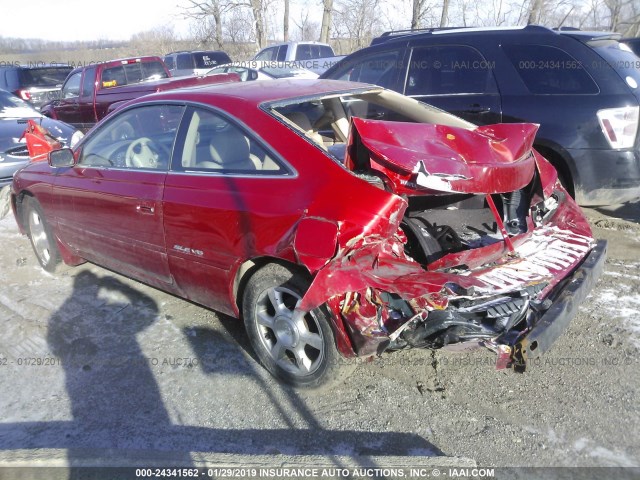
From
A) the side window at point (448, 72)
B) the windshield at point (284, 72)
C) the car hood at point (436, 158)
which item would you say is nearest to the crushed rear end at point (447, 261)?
the car hood at point (436, 158)

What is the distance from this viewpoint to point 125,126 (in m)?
4.25

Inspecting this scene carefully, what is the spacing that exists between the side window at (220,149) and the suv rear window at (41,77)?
12.9 metres

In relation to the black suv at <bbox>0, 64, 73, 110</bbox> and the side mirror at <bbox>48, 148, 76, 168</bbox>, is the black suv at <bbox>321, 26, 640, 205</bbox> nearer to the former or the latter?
the side mirror at <bbox>48, 148, 76, 168</bbox>

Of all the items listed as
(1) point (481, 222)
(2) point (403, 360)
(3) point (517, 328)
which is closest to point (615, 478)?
(3) point (517, 328)

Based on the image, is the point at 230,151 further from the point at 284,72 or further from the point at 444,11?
the point at 444,11

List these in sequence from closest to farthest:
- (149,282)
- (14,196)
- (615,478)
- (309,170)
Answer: (615,478) → (309,170) → (149,282) → (14,196)

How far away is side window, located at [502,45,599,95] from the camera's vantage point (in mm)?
5082

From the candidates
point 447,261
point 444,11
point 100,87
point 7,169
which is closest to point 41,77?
point 100,87

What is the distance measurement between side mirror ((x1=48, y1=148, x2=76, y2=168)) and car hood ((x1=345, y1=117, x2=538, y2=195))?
251 centimetres

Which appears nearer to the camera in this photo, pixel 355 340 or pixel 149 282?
pixel 355 340

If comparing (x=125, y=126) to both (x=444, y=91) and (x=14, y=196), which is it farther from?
(x=444, y=91)

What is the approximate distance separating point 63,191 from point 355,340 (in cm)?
298

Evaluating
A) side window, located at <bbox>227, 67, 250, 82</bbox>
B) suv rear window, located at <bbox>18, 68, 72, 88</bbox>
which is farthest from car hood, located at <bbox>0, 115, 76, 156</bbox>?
side window, located at <bbox>227, 67, 250, 82</bbox>

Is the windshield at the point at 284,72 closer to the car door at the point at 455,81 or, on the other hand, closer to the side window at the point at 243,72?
the side window at the point at 243,72
